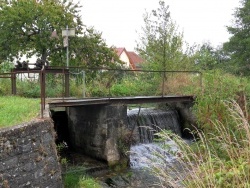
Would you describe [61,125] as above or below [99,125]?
below

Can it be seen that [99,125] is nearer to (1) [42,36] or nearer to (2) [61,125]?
(2) [61,125]

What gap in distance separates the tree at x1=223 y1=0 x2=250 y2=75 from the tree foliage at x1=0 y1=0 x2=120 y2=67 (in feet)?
57.5

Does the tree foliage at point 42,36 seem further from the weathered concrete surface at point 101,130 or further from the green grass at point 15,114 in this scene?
→ the green grass at point 15,114

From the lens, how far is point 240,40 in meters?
34.7

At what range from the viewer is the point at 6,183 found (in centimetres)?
554

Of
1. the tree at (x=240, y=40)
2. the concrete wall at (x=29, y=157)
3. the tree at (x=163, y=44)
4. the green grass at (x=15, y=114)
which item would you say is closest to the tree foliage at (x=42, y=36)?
the tree at (x=163, y=44)

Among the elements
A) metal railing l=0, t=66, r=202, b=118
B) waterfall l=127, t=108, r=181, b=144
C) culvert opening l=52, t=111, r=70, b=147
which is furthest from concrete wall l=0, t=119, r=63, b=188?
culvert opening l=52, t=111, r=70, b=147

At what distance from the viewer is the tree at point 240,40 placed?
112ft

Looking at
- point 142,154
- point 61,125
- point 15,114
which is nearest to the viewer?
point 15,114

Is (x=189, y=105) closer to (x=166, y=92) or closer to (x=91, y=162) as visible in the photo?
→ (x=166, y=92)

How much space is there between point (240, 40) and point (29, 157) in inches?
1265

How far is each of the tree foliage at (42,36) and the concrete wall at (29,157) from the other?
1450cm

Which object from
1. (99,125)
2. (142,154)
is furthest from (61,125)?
(142,154)

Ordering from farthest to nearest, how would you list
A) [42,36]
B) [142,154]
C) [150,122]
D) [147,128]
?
[42,36]
[150,122]
[142,154]
[147,128]
